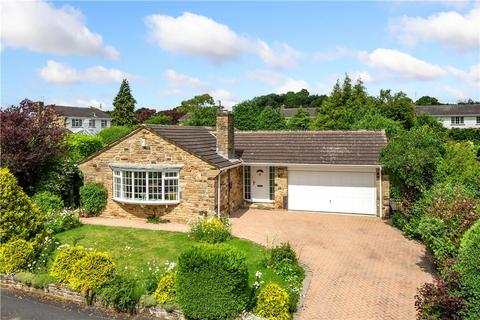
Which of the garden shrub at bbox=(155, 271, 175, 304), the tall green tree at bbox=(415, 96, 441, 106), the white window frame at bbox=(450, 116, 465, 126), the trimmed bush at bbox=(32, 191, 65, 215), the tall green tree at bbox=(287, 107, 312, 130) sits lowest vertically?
the garden shrub at bbox=(155, 271, 175, 304)

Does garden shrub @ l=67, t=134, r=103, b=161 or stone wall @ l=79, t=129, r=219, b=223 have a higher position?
garden shrub @ l=67, t=134, r=103, b=161

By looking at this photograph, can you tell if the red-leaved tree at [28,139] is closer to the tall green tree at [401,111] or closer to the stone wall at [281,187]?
the stone wall at [281,187]

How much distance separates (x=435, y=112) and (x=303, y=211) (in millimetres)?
66835

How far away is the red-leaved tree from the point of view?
20.5 m

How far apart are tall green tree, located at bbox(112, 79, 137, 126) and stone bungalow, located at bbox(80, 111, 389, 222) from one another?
50508mm

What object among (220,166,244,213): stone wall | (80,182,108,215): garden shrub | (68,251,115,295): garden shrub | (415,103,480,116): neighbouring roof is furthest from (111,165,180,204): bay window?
(415,103,480,116): neighbouring roof

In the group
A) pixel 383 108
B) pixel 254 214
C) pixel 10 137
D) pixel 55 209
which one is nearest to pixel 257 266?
pixel 254 214

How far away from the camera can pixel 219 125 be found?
22.4m

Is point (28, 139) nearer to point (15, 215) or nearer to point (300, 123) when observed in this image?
point (15, 215)

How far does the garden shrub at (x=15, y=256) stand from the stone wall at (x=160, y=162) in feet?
25.9

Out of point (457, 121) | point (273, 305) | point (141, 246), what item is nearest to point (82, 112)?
point (141, 246)

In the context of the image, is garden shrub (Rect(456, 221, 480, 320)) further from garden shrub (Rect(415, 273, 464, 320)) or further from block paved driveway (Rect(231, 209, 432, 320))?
block paved driveway (Rect(231, 209, 432, 320))

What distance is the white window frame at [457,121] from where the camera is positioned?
7631 centimetres

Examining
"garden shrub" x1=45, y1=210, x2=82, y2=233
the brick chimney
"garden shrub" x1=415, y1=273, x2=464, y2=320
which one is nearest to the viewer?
"garden shrub" x1=415, y1=273, x2=464, y2=320
